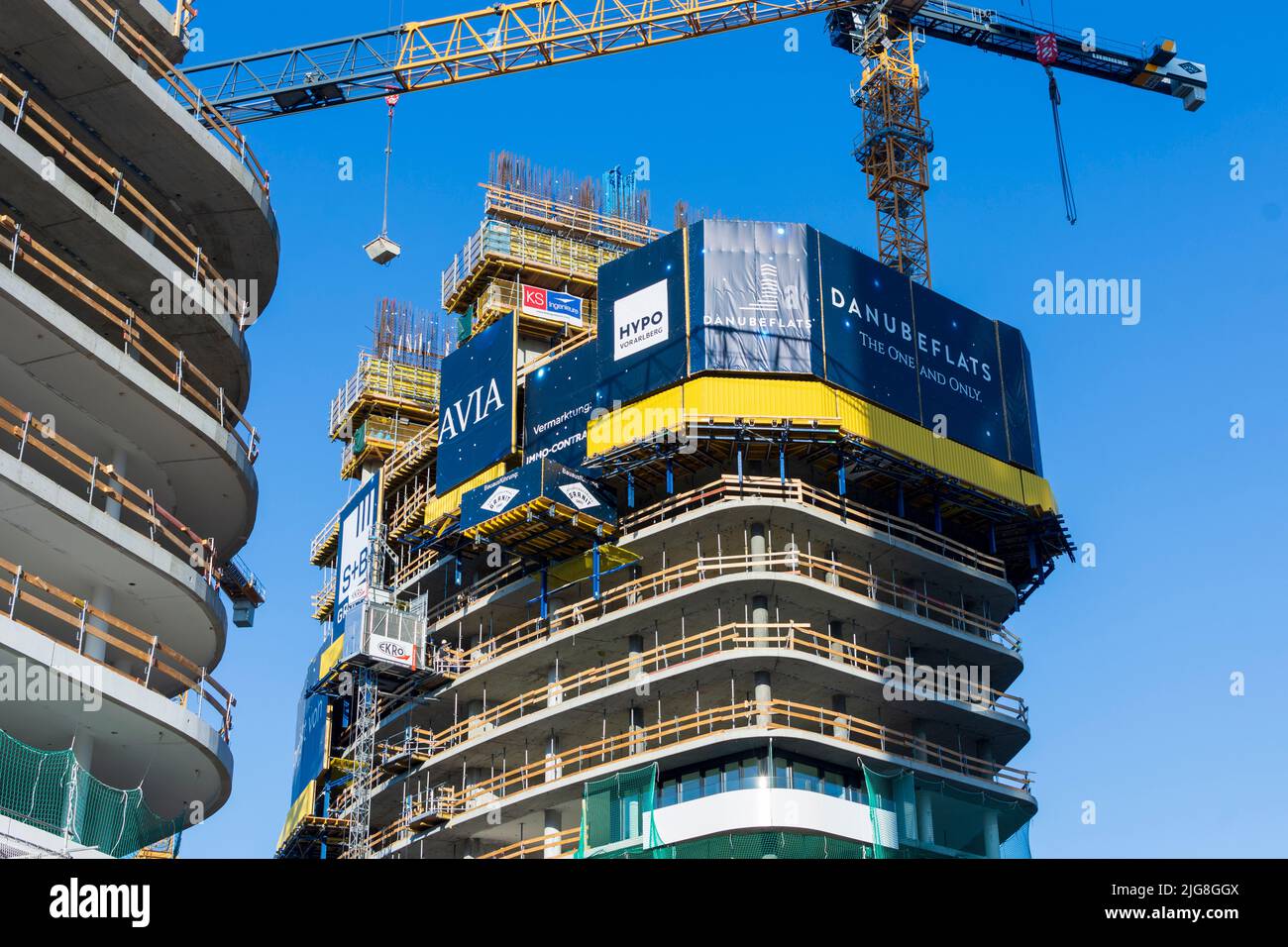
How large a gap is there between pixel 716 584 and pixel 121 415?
26.7 m

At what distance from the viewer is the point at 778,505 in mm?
59062

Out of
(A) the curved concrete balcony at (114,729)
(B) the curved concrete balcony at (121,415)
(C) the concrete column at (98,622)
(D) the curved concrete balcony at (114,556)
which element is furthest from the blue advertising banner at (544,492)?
(C) the concrete column at (98,622)

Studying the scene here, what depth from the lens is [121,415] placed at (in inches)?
1403

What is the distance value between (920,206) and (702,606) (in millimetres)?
34135

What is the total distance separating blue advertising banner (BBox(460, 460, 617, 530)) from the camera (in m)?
62.2

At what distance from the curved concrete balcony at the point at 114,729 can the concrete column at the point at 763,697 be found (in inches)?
907

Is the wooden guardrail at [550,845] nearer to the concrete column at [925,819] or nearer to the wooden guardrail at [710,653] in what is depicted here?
the wooden guardrail at [710,653]

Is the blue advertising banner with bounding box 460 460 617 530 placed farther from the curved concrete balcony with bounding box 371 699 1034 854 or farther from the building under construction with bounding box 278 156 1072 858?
the curved concrete balcony with bounding box 371 699 1034 854

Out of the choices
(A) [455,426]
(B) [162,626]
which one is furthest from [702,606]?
(B) [162,626]

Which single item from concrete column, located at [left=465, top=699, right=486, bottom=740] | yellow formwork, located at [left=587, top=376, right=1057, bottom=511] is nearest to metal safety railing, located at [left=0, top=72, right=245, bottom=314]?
yellow formwork, located at [left=587, top=376, right=1057, bottom=511]

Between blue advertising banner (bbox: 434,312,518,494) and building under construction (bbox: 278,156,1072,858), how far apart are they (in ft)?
0.46

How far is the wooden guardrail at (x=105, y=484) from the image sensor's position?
32.0 metres

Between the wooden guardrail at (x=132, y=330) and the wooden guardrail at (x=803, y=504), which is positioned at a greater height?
the wooden guardrail at (x=803, y=504)
